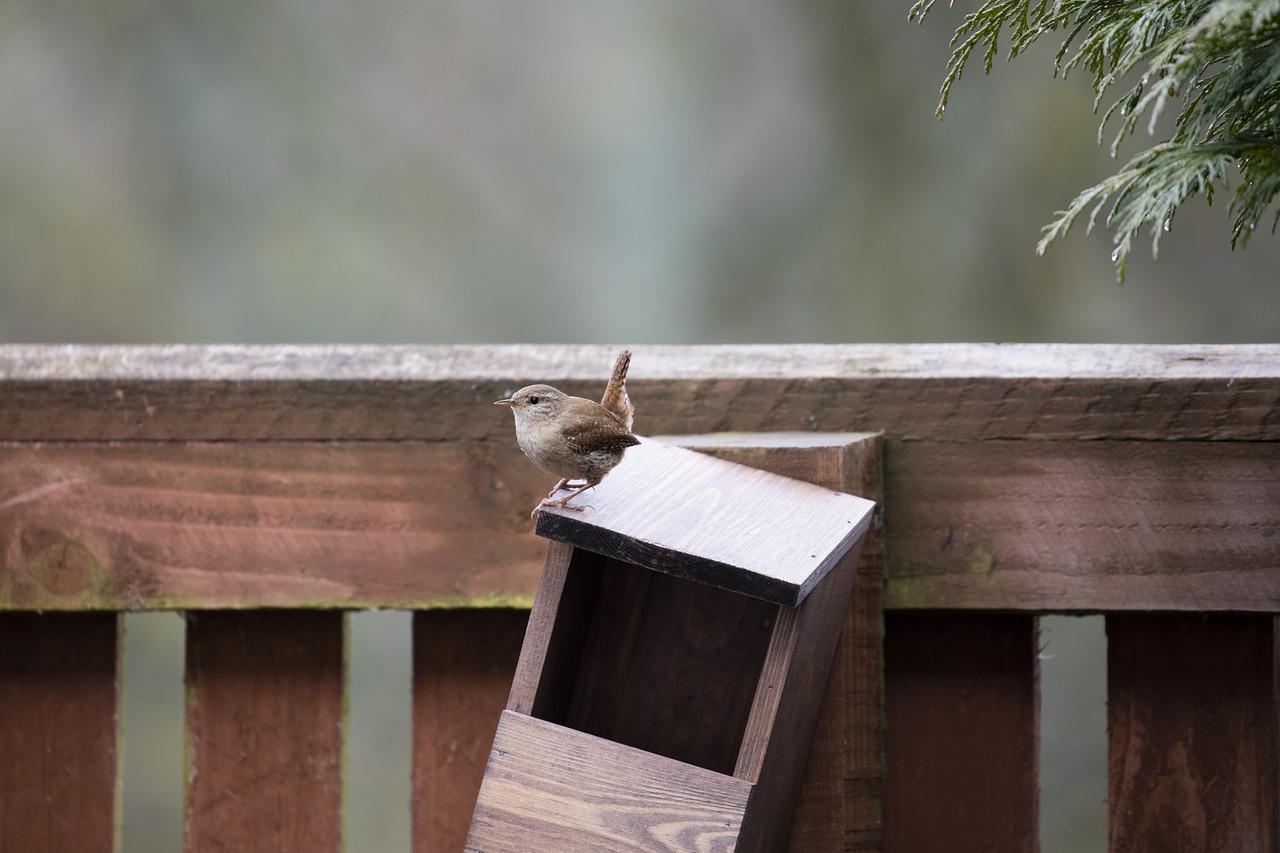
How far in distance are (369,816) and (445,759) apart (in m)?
2.94

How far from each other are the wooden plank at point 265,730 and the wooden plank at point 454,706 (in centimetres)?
8

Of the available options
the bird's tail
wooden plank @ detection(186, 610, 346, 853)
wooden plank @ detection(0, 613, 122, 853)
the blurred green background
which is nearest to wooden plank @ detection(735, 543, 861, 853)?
the bird's tail

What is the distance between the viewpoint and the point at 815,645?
765 mm

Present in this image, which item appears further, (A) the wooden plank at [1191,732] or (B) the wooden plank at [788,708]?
(A) the wooden plank at [1191,732]

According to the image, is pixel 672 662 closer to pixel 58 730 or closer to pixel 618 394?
pixel 618 394

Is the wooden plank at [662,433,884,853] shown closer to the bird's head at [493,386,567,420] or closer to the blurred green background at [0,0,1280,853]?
the bird's head at [493,386,567,420]

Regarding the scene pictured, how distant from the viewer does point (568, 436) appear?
2.44ft

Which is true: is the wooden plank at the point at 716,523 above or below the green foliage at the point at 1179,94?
below

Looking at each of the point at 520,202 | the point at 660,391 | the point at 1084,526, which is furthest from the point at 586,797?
the point at 520,202

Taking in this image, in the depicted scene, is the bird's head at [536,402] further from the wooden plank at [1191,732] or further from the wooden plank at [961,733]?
the wooden plank at [1191,732]

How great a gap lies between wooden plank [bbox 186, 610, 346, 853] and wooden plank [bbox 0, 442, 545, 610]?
5 centimetres

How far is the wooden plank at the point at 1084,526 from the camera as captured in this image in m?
0.85

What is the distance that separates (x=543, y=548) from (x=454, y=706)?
0.18 metres

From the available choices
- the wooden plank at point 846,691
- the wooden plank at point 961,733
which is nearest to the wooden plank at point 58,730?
the wooden plank at point 846,691
